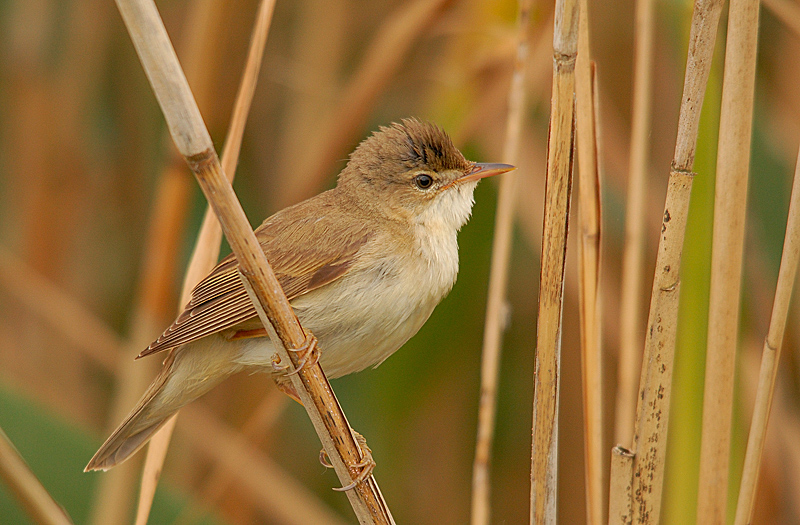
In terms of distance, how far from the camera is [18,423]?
7.11ft

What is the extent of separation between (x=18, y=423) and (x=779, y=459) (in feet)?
7.71

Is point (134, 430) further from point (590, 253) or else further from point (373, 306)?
point (590, 253)

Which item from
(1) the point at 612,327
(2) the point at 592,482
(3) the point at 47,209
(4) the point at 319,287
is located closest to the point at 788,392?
(1) the point at 612,327

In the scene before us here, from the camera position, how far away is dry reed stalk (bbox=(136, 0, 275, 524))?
1.64m

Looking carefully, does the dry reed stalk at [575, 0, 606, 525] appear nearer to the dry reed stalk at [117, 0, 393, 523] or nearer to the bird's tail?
the dry reed stalk at [117, 0, 393, 523]

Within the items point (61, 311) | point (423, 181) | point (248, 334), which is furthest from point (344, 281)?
point (61, 311)

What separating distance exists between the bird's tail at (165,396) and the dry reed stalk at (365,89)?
0.78 m

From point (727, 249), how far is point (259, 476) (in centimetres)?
172

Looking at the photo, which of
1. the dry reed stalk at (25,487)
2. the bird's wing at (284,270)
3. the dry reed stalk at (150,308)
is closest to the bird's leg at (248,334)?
the bird's wing at (284,270)

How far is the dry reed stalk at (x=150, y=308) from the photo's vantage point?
7.05ft

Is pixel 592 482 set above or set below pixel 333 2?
below

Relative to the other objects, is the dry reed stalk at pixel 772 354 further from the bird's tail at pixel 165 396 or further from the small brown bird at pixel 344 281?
the bird's tail at pixel 165 396

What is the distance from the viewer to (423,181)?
2166 millimetres

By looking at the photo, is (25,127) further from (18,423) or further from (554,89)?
(554,89)
